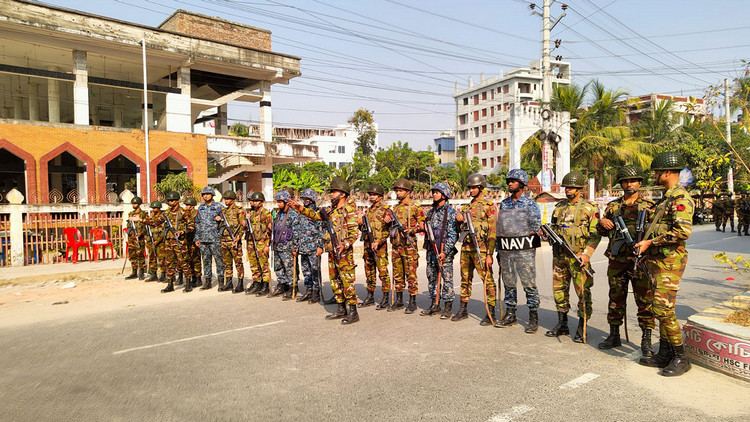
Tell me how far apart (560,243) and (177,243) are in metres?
7.42

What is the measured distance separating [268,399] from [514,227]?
3.62 meters

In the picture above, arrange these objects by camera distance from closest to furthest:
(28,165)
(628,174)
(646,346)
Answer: (646,346) < (628,174) < (28,165)

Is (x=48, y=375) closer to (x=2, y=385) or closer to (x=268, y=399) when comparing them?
(x=2, y=385)

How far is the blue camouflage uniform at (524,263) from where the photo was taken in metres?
6.19

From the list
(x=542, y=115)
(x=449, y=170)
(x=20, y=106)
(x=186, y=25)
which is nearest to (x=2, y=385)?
(x=542, y=115)

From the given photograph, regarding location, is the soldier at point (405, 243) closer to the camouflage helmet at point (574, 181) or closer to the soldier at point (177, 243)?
the camouflage helmet at point (574, 181)

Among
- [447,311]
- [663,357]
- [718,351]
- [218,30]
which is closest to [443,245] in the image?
[447,311]

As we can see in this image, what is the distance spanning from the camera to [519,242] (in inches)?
247

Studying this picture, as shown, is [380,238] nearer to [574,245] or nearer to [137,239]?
[574,245]

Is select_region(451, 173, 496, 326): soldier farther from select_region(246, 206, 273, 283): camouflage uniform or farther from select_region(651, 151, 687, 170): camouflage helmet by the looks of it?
select_region(246, 206, 273, 283): camouflage uniform

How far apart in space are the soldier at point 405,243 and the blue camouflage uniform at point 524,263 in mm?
1533

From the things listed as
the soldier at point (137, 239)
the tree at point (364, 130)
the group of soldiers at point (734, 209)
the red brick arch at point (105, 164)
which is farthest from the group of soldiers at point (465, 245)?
the tree at point (364, 130)

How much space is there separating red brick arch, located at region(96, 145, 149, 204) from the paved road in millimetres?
15335

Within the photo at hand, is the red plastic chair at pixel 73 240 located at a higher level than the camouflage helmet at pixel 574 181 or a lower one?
lower
